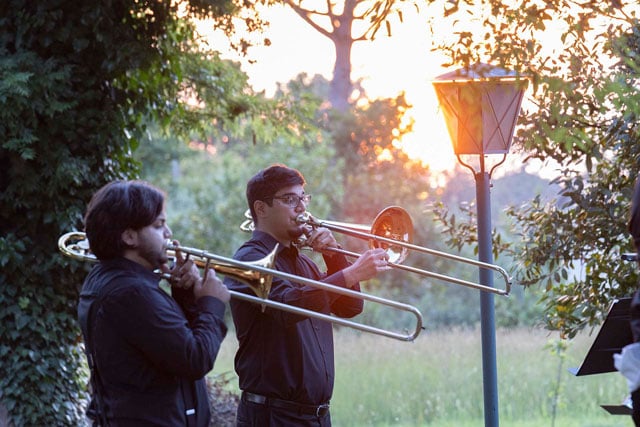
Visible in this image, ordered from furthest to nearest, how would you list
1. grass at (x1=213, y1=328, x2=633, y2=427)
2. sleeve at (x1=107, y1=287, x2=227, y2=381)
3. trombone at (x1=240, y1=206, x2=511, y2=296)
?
1. grass at (x1=213, y1=328, x2=633, y2=427)
2. trombone at (x1=240, y1=206, x2=511, y2=296)
3. sleeve at (x1=107, y1=287, x2=227, y2=381)

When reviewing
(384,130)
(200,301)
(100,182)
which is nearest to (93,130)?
(100,182)

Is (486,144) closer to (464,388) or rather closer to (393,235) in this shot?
(393,235)

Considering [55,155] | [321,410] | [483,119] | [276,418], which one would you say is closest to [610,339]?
[321,410]

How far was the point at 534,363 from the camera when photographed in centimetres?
917

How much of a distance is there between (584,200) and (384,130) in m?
14.4

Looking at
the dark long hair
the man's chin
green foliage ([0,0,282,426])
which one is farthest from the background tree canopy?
the dark long hair

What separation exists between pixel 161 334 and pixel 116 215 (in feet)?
1.36

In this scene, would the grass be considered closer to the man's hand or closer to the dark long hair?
the man's hand

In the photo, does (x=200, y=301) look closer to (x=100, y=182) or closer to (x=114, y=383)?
(x=114, y=383)

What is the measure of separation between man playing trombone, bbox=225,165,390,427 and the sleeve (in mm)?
874

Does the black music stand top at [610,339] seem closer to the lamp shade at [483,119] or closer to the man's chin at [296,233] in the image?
the man's chin at [296,233]

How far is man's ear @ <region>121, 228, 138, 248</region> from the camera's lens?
3115mm

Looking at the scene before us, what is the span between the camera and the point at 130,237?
312cm

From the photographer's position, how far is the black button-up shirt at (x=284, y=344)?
395cm
